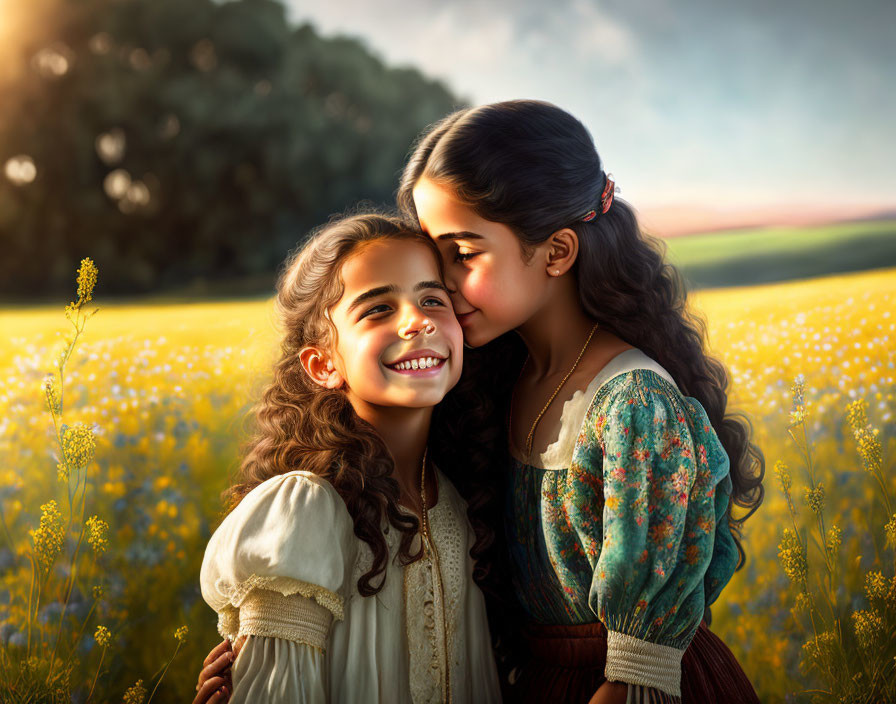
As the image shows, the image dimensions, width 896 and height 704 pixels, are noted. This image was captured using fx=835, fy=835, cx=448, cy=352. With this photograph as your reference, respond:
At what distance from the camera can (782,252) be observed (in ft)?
10.2

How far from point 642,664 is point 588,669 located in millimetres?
319

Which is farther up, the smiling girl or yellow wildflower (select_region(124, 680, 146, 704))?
the smiling girl

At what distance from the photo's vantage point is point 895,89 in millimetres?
2656

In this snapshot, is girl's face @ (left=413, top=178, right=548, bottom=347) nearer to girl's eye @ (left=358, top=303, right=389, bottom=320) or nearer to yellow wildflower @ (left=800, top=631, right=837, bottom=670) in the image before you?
girl's eye @ (left=358, top=303, right=389, bottom=320)

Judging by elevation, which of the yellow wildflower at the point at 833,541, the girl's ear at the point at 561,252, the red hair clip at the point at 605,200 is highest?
the red hair clip at the point at 605,200

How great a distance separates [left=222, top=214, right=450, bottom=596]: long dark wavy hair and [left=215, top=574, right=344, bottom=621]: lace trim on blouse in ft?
0.32

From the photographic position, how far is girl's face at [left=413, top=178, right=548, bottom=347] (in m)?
1.91

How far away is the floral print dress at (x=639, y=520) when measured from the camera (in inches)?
63.7

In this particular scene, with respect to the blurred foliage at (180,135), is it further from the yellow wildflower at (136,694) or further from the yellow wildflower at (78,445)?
the yellow wildflower at (136,694)

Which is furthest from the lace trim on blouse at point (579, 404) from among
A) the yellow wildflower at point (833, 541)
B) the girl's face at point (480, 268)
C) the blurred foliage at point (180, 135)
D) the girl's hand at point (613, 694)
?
the blurred foliage at point (180, 135)

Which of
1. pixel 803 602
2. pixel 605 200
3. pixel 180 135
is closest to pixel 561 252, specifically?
pixel 605 200

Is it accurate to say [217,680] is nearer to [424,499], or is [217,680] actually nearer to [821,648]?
[424,499]

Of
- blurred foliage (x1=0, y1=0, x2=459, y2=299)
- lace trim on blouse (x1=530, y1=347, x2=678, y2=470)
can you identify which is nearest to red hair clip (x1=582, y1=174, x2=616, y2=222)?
lace trim on blouse (x1=530, y1=347, x2=678, y2=470)

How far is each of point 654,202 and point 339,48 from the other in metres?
1.47
